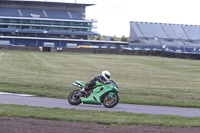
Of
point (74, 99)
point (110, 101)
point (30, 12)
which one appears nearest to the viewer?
point (110, 101)

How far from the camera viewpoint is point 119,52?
75.9 m

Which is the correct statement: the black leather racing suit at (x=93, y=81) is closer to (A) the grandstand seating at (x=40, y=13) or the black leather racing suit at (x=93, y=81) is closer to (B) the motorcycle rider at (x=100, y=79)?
(B) the motorcycle rider at (x=100, y=79)

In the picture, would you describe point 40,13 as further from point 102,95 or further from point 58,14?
point 102,95

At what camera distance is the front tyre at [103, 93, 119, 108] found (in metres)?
12.9

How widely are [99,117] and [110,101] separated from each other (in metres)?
2.81

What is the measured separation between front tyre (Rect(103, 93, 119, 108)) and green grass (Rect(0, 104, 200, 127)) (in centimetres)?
145

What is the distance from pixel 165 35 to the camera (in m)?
130

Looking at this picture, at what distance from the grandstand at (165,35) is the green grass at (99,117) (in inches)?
4278

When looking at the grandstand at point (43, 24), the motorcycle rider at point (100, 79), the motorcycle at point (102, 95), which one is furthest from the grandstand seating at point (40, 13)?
the motorcycle at point (102, 95)

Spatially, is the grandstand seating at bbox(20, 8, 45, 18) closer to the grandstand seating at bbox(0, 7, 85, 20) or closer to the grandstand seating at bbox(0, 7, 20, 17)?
the grandstand seating at bbox(0, 7, 85, 20)

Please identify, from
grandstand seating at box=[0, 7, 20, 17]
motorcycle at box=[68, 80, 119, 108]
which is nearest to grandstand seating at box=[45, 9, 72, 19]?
grandstand seating at box=[0, 7, 20, 17]

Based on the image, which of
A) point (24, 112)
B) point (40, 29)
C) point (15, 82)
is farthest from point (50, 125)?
point (40, 29)

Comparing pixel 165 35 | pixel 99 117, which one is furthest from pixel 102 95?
pixel 165 35

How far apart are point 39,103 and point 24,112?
10.3ft
